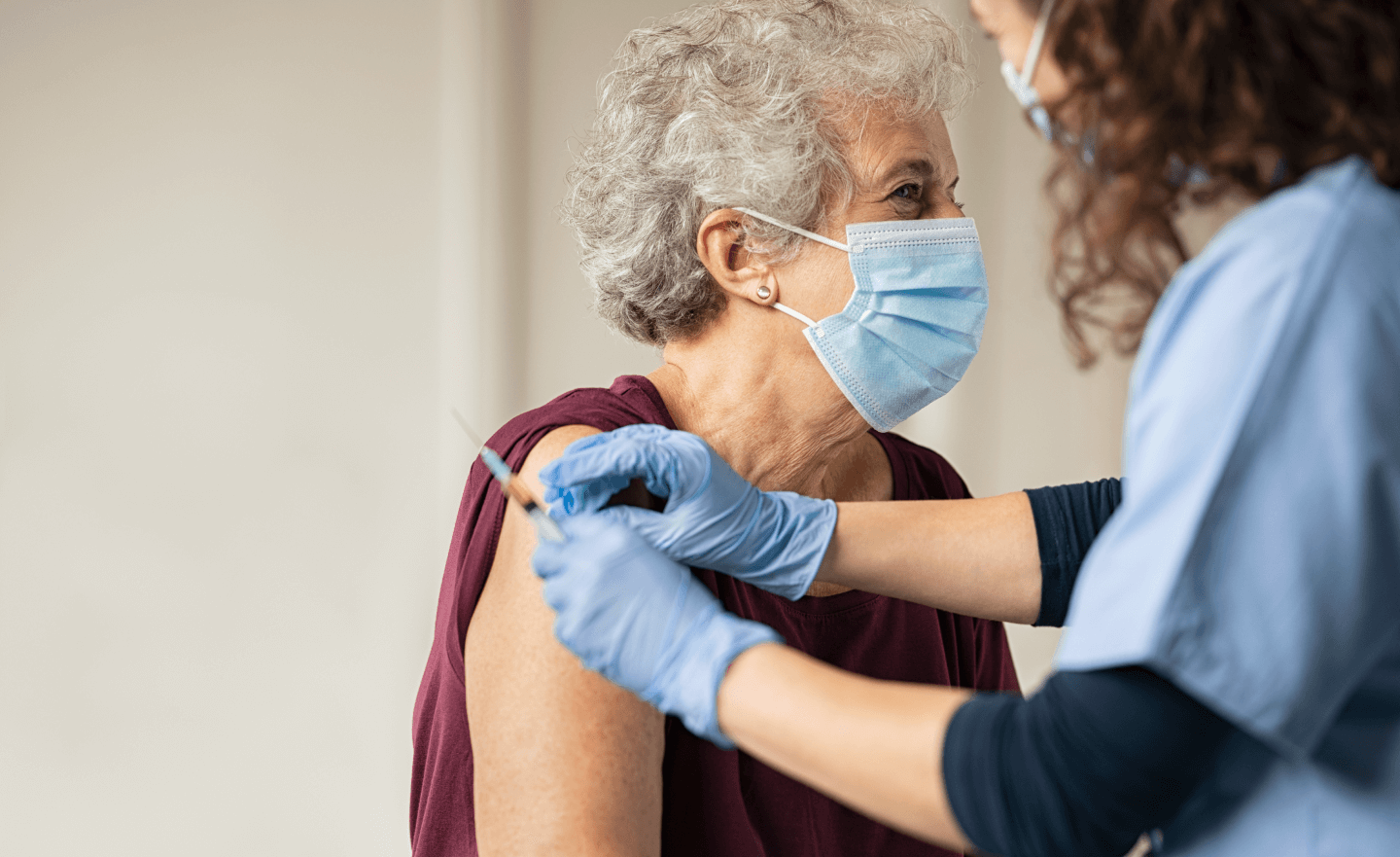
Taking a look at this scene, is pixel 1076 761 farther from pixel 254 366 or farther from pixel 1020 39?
pixel 254 366

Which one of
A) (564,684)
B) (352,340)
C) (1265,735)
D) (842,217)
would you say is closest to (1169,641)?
(1265,735)

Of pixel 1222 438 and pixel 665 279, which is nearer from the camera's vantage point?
pixel 1222 438

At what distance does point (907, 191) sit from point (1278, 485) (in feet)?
2.63

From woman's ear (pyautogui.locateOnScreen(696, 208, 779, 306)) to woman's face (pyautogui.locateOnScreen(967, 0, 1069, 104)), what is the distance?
49cm

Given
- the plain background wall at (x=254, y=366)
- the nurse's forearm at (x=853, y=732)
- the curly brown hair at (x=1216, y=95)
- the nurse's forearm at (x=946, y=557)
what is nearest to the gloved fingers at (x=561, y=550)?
the nurse's forearm at (x=853, y=732)

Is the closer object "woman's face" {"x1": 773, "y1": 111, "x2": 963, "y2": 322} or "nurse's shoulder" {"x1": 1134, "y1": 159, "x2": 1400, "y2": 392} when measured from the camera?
"nurse's shoulder" {"x1": 1134, "y1": 159, "x2": 1400, "y2": 392}

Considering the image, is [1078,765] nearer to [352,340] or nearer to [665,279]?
[665,279]

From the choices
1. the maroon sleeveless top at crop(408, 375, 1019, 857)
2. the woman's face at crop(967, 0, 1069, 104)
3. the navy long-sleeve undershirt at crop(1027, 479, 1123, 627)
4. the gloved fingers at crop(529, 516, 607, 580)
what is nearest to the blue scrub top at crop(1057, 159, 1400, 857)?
the woman's face at crop(967, 0, 1069, 104)

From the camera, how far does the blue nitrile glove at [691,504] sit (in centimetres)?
102

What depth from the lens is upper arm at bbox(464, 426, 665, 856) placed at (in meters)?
1.07

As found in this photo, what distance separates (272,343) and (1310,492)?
6.35 ft

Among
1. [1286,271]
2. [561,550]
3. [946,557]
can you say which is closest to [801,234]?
[946,557]

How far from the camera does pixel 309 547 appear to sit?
7.14ft

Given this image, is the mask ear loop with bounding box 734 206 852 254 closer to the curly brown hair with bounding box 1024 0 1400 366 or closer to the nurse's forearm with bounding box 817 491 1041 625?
the nurse's forearm with bounding box 817 491 1041 625
